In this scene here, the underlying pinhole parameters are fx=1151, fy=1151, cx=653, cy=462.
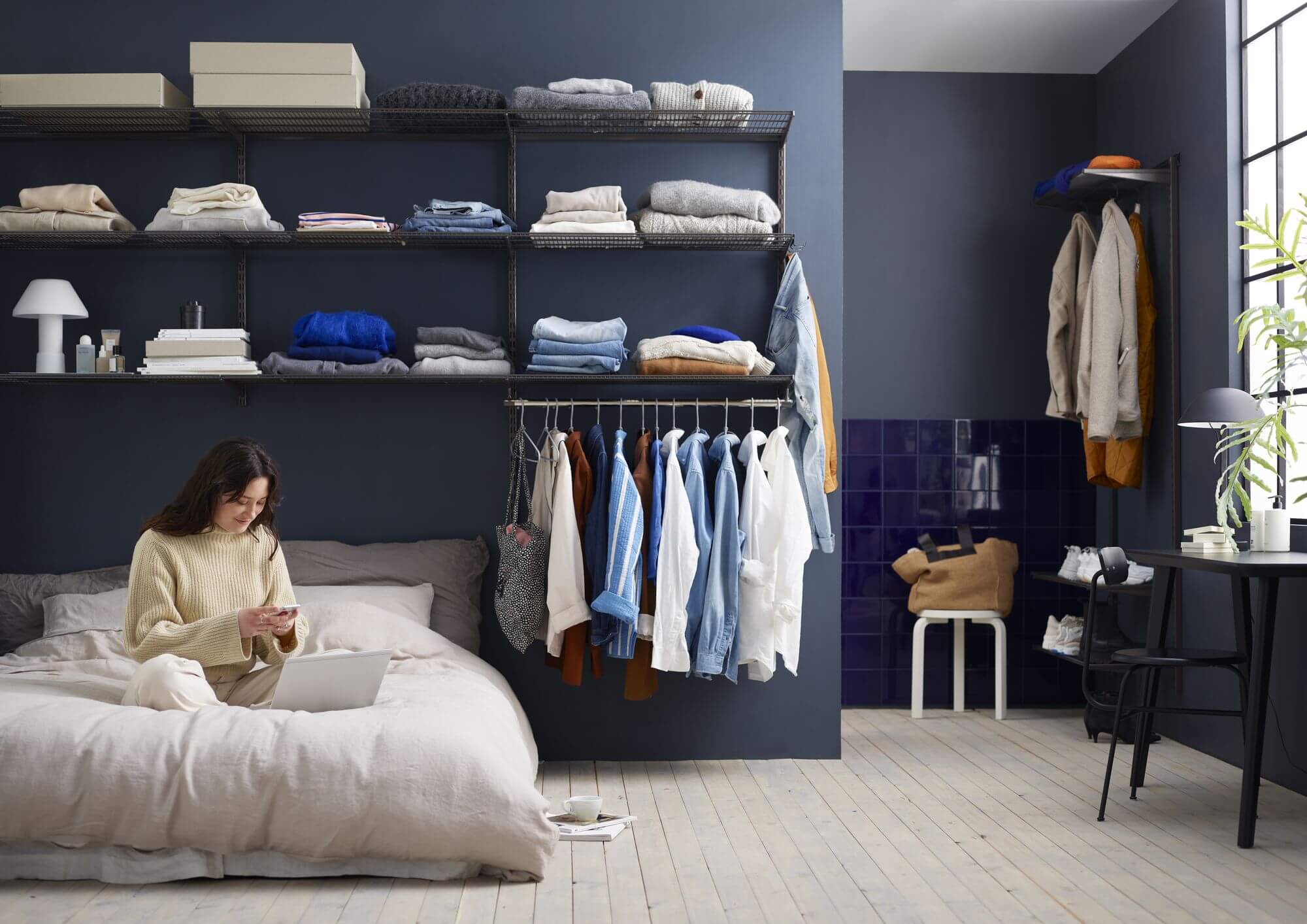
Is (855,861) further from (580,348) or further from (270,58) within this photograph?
(270,58)

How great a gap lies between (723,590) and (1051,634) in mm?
1854

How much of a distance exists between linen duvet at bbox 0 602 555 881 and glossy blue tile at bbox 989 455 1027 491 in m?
3.23

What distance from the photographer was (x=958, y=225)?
5.43 meters

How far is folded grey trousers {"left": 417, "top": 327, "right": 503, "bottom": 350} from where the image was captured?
3928 millimetres

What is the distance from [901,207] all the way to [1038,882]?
11.3 feet

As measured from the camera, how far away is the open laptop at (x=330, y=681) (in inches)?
116

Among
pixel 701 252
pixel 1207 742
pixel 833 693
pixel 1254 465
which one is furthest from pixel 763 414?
pixel 1207 742

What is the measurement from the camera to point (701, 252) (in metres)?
4.25

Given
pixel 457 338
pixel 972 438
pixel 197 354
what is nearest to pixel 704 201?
pixel 457 338

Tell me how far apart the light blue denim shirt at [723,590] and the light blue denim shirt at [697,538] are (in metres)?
0.02

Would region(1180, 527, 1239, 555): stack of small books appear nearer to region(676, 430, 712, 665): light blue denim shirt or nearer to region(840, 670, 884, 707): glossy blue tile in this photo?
region(676, 430, 712, 665): light blue denim shirt

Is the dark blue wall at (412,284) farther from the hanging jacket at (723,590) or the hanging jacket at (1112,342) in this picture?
the hanging jacket at (1112,342)

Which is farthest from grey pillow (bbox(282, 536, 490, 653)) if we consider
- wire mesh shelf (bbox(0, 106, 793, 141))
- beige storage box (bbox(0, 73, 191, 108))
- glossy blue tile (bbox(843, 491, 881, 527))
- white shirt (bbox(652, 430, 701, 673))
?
glossy blue tile (bbox(843, 491, 881, 527))

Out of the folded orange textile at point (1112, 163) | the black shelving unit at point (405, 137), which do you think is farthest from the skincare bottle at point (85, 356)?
the folded orange textile at point (1112, 163)
